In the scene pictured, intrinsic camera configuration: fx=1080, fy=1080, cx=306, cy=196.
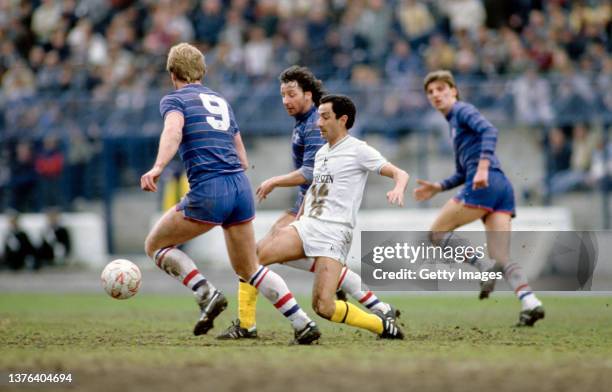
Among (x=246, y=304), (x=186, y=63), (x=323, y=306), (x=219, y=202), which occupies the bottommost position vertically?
(x=246, y=304)

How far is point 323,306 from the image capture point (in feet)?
30.4

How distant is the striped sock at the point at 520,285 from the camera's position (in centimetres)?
1125

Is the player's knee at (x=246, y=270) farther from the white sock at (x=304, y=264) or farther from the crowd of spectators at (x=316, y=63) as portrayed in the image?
the crowd of spectators at (x=316, y=63)

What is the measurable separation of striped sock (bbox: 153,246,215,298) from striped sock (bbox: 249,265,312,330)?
0.65 m

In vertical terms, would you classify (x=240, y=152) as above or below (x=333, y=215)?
above

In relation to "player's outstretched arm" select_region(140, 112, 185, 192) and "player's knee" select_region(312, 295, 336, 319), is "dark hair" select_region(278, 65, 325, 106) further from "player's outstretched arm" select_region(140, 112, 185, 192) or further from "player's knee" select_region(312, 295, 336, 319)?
"player's knee" select_region(312, 295, 336, 319)

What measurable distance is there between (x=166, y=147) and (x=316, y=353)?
211cm

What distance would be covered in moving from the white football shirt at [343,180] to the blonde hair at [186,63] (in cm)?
139

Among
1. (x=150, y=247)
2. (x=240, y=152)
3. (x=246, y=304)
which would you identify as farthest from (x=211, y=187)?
(x=246, y=304)

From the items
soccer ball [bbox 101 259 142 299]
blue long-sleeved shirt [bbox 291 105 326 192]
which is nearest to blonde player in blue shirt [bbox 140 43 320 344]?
soccer ball [bbox 101 259 142 299]

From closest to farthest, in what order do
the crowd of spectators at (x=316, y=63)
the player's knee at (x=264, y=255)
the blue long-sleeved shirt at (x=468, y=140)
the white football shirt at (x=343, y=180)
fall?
the white football shirt at (x=343, y=180), the player's knee at (x=264, y=255), the blue long-sleeved shirt at (x=468, y=140), the crowd of spectators at (x=316, y=63)

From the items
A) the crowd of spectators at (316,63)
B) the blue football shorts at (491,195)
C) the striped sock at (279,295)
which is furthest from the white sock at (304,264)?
the crowd of spectators at (316,63)

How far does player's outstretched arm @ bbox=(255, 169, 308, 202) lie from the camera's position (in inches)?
387

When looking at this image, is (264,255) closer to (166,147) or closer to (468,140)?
(166,147)
